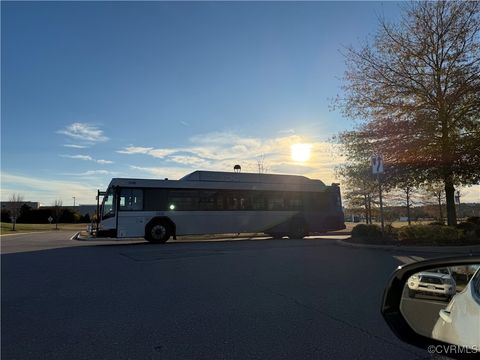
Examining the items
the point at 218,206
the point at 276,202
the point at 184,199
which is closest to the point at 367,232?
the point at 276,202

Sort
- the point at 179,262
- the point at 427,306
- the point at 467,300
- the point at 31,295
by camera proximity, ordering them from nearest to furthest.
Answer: the point at 467,300 → the point at 427,306 → the point at 31,295 → the point at 179,262

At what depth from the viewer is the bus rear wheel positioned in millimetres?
19828

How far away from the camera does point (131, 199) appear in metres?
19.5

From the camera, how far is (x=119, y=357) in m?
4.33

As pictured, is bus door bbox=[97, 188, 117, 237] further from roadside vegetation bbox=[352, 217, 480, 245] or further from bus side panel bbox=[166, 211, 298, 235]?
roadside vegetation bbox=[352, 217, 480, 245]

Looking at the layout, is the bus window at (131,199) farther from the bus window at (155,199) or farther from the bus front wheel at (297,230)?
the bus front wheel at (297,230)

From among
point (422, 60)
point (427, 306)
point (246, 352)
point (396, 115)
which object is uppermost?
point (422, 60)

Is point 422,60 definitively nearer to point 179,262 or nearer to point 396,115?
point 396,115

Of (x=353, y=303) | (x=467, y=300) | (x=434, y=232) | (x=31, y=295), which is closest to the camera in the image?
(x=467, y=300)

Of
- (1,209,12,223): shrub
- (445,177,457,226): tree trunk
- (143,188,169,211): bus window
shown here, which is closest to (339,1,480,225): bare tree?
(445,177,457,226): tree trunk

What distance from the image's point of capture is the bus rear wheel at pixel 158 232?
19.8m

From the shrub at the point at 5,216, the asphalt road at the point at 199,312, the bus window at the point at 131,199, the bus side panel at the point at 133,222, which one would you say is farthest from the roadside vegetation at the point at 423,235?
the shrub at the point at 5,216

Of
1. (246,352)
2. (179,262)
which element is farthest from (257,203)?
(246,352)

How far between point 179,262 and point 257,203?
11.8 meters
